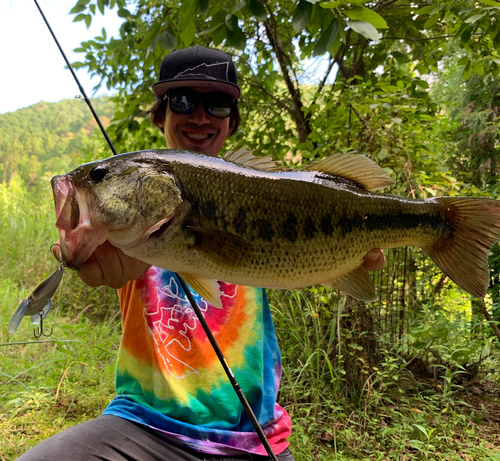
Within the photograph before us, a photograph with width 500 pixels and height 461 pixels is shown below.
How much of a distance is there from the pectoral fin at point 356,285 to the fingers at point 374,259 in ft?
0.19

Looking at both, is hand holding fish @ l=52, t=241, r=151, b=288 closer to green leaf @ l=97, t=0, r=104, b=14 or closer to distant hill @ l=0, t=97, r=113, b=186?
green leaf @ l=97, t=0, r=104, b=14

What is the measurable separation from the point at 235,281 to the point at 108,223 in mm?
443

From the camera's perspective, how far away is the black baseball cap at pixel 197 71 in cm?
190

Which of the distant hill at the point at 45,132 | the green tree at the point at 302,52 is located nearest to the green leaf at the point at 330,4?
the green tree at the point at 302,52

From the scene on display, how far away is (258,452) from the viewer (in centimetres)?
167

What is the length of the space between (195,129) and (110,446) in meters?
1.47

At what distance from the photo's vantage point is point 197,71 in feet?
6.26

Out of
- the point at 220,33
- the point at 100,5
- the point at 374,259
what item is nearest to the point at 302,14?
the point at 220,33

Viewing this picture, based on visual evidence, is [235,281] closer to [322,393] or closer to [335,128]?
[322,393]

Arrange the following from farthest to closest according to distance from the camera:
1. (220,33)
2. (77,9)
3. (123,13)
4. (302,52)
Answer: (302,52) < (123,13) < (77,9) < (220,33)

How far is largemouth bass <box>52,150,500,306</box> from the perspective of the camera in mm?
1179

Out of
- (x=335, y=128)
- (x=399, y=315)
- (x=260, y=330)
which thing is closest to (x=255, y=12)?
(x=260, y=330)

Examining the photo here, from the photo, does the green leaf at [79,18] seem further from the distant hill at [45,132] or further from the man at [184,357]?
the distant hill at [45,132]

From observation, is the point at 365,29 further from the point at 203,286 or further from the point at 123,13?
the point at 123,13
